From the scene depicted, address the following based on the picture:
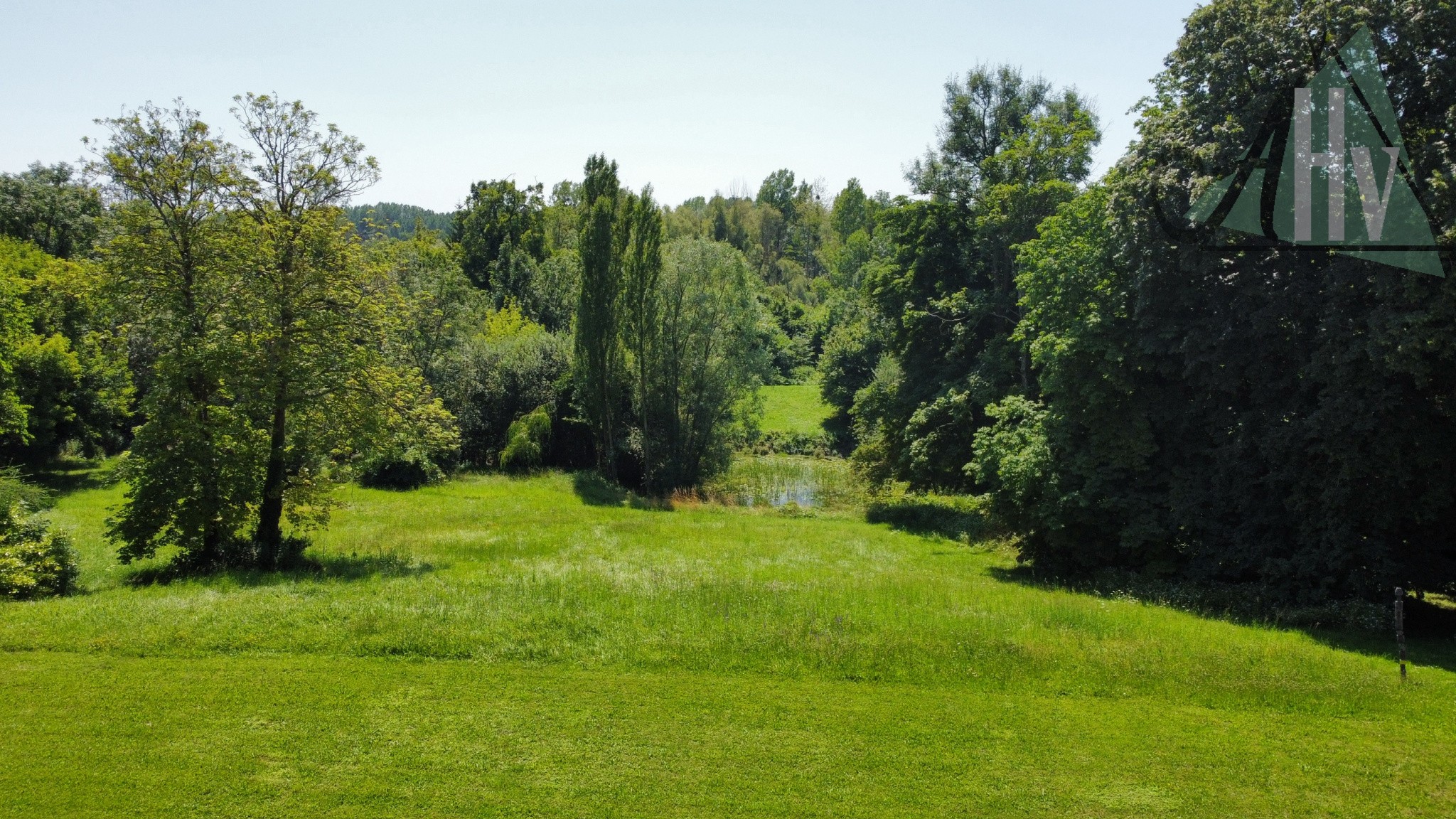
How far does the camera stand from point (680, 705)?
11.6 meters

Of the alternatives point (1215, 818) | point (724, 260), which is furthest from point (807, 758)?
point (724, 260)

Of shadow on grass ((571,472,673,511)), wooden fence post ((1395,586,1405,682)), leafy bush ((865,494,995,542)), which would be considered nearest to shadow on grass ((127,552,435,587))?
shadow on grass ((571,472,673,511))

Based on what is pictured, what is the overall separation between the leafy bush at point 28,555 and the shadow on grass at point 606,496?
20237mm

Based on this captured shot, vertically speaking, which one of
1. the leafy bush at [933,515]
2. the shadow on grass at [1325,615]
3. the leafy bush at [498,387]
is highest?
the leafy bush at [498,387]

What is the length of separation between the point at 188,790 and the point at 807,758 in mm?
7036

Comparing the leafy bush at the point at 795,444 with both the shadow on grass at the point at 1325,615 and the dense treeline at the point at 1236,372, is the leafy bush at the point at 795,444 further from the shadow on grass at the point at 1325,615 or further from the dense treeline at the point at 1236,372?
the shadow on grass at the point at 1325,615

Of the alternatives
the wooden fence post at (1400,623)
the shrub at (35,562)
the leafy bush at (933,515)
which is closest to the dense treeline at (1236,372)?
the wooden fence post at (1400,623)

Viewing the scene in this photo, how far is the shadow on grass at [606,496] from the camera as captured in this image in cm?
3647

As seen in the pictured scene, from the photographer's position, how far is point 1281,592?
18234 millimetres

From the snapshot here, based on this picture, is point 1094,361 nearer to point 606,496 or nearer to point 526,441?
point 606,496

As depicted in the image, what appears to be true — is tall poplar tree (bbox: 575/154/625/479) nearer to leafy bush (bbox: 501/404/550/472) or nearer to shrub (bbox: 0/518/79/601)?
leafy bush (bbox: 501/404/550/472)

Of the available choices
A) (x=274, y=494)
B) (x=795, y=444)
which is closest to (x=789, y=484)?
(x=795, y=444)

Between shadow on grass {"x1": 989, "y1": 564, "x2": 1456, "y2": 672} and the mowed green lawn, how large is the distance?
0.96 ft

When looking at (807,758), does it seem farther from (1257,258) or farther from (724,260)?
(724,260)
